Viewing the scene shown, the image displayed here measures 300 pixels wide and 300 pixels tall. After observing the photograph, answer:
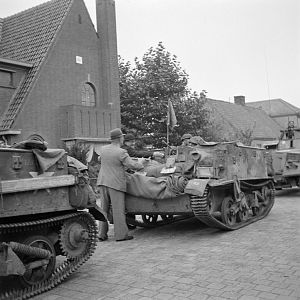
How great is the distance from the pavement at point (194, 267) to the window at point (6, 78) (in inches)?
494

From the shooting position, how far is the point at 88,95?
22.5 metres

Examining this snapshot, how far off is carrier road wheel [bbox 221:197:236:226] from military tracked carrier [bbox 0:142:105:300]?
10.1ft

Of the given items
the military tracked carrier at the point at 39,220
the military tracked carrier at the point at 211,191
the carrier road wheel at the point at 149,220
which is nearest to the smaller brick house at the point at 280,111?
the military tracked carrier at the point at 211,191

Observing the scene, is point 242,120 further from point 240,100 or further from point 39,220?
point 39,220

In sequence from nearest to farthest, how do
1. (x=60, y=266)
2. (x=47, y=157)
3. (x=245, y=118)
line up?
1. (x=47, y=157)
2. (x=60, y=266)
3. (x=245, y=118)

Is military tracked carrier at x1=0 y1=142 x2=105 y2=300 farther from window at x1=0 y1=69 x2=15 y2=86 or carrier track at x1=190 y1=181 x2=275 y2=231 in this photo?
window at x1=0 y1=69 x2=15 y2=86

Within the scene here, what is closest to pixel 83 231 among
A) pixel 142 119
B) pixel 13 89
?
pixel 13 89

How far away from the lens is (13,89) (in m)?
19.5

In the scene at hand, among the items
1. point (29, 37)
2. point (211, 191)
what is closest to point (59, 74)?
point (29, 37)

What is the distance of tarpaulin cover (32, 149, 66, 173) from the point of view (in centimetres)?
520

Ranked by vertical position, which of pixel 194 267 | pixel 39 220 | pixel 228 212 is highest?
pixel 39 220

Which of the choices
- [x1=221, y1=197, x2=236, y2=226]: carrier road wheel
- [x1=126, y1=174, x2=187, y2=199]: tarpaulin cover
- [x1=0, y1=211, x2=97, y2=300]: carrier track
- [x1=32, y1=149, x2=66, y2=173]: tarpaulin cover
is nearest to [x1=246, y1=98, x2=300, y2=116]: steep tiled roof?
[x1=221, y1=197, x2=236, y2=226]: carrier road wheel

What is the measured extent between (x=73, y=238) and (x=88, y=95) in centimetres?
1725

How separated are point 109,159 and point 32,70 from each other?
13.1m
